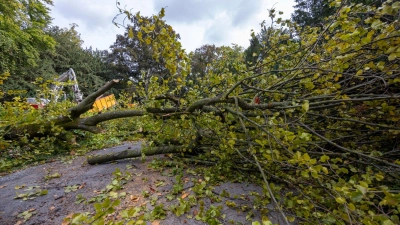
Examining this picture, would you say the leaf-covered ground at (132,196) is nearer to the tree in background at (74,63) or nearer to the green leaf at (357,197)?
the green leaf at (357,197)

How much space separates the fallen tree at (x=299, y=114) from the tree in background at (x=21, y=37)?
10.7 metres

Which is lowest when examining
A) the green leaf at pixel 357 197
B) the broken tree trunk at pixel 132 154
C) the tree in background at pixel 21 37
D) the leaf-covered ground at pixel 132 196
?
the leaf-covered ground at pixel 132 196

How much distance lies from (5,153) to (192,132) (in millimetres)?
3860

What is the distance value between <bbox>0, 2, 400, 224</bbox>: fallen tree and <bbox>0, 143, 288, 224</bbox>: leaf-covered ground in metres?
0.30

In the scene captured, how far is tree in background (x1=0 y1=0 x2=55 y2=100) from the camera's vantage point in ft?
35.0

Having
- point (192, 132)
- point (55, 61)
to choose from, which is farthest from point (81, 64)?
point (192, 132)

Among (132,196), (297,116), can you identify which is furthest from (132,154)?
(297,116)

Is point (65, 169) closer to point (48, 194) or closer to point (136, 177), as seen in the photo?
point (48, 194)

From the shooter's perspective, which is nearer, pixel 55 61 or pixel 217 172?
pixel 217 172

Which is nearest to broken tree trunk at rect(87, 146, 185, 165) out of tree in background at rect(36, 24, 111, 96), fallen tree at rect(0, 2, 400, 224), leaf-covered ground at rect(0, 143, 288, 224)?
fallen tree at rect(0, 2, 400, 224)

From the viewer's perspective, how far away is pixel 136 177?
2.50m

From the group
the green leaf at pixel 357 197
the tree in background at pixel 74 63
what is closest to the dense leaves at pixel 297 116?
the green leaf at pixel 357 197

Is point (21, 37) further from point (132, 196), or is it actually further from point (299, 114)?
point (299, 114)

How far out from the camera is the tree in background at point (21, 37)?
1066cm
